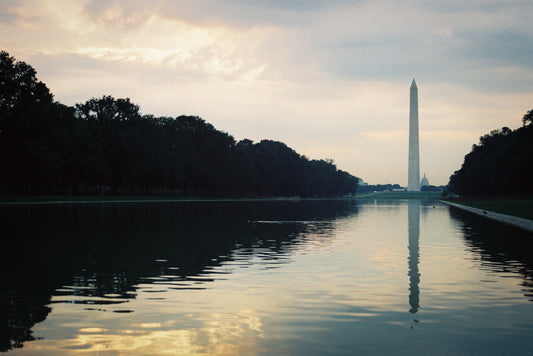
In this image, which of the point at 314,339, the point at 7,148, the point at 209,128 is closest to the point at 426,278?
the point at 314,339

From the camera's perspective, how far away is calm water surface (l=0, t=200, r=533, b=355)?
27.2 ft

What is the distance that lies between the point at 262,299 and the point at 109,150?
9650cm

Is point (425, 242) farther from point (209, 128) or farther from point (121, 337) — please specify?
point (209, 128)

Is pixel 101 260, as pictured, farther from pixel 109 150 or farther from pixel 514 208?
pixel 109 150

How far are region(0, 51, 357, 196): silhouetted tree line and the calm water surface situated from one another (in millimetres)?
56747

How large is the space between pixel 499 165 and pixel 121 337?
106665mm

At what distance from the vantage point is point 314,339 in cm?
850

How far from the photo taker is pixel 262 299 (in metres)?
11.7

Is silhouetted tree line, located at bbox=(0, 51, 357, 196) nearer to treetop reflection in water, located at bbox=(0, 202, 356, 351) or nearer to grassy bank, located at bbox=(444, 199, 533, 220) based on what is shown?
treetop reflection in water, located at bbox=(0, 202, 356, 351)

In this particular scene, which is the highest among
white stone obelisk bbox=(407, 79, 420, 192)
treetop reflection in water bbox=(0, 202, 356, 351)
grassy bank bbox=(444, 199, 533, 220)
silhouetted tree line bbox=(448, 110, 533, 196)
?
white stone obelisk bbox=(407, 79, 420, 192)

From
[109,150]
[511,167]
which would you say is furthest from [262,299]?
[109,150]

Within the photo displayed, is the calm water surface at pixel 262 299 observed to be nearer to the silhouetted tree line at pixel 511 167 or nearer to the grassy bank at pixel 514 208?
the grassy bank at pixel 514 208

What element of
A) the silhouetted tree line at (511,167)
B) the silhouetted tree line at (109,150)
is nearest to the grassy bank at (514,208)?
the silhouetted tree line at (511,167)

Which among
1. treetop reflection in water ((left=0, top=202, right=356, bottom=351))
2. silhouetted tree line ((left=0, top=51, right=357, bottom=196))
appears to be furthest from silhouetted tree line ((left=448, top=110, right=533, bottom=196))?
treetop reflection in water ((left=0, top=202, right=356, bottom=351))
